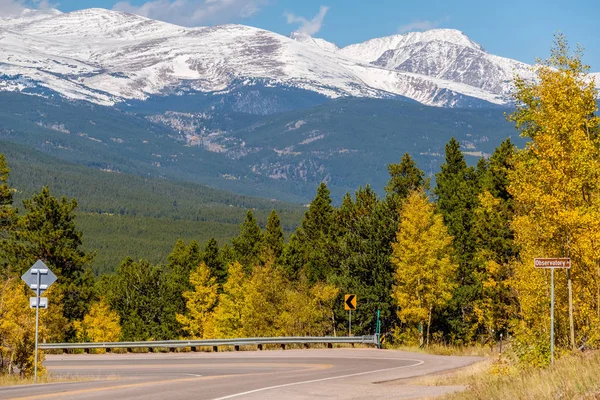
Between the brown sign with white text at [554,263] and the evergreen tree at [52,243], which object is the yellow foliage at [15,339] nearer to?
the brown sign with white text at [554,263]

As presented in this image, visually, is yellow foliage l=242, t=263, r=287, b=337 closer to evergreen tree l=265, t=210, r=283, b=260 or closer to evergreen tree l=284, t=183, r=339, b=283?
evergreen tree l=284, t=183, r=339, b=283

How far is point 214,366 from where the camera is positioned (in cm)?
3919

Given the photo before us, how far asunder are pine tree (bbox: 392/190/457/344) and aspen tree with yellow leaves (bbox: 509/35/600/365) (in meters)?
28.9

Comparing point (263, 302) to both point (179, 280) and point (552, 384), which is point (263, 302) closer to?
point (179, 280)

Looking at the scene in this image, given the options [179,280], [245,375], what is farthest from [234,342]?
[179,280]

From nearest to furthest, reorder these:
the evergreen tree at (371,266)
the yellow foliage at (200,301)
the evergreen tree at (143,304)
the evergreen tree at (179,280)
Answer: the evergreen tree at (371,266) < the yellow foliage at (200,301) < the evergreen tree at (179,280) < the evergreen tree at (143,304)

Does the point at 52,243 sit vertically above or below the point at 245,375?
above

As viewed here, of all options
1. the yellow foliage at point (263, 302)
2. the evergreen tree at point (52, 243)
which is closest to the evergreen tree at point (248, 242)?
the yellow foliage at point (263, 302)

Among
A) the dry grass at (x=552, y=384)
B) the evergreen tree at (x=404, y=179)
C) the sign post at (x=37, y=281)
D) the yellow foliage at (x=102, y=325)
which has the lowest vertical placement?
the yellow foliage at (x=102, y=325)

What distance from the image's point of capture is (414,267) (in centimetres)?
6050

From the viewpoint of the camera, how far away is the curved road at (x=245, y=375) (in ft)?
82.0

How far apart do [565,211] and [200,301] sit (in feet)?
227

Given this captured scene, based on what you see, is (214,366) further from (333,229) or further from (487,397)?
(333,229)

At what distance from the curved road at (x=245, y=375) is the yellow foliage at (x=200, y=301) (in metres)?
40.8
